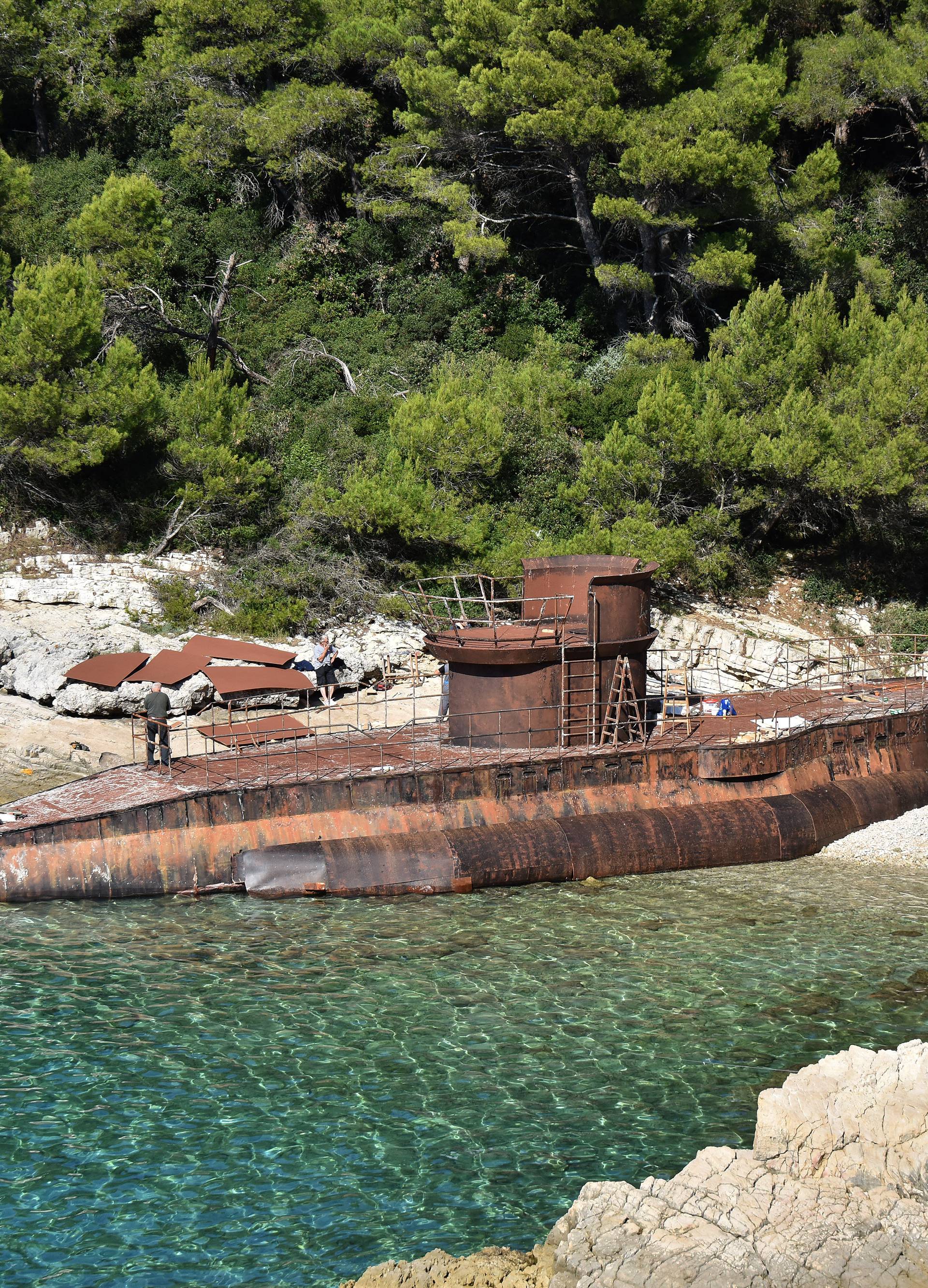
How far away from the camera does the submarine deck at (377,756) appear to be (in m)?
20.9

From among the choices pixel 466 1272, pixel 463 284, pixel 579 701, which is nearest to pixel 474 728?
pixel 579 701

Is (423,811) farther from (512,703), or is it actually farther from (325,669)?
(325,669)

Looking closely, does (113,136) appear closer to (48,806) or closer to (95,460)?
(95,460)

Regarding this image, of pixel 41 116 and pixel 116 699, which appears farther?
pixel 41 116

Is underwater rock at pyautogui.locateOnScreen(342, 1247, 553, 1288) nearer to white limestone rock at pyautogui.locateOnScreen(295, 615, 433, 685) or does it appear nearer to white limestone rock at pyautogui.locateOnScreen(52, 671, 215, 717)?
white limestone rock at pyautogui.locateOnScreen(52, 671, 215, 717)

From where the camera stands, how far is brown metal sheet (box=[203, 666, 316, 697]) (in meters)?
30.6

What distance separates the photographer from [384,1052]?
1437cm

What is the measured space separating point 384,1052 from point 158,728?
427 inches

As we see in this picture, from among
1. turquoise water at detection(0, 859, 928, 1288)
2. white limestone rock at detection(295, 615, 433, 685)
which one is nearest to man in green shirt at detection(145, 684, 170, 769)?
turquoise water at detection(0, 859, 928, 1288)

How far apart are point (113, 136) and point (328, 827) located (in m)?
42.8

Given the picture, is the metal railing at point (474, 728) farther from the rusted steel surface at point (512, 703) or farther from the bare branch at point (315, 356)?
the bare branch at point (315, 356)

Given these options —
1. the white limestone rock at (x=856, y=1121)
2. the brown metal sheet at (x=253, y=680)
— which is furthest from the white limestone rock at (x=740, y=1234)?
the brown metal sheet at (x=253, y=680)

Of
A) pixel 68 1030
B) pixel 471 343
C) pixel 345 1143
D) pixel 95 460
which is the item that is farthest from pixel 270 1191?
pixel 471 343

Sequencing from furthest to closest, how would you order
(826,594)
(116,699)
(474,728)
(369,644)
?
(826,594), (369,644), (116,699), (474,728)
